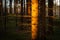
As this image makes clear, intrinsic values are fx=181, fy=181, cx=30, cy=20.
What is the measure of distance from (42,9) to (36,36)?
211 cm

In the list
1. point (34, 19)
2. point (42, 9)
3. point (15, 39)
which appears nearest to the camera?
point (34, 19)

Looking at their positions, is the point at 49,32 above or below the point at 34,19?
below

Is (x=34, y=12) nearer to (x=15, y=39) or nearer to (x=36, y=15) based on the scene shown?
(x=36, y=15)

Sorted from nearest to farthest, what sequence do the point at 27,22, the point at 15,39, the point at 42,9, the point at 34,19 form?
the point at 34,19 < the point at 42,9 < the point at 15,39 < the point at 27,22

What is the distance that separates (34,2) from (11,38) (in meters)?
3.44

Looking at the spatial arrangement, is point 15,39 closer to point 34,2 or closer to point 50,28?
point 50,28

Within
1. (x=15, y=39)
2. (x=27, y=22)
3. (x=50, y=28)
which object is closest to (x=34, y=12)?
(x=15, y=39)

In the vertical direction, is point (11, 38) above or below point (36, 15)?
below

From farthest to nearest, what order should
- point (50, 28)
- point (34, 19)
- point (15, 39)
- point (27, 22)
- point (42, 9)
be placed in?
point (27, 22), point (50, 28), point (15, 39), point (42, 9), point (34, 19)

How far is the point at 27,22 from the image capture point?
12586 mm

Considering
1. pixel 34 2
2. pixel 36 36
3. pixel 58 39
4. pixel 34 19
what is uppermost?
pixel 34 2

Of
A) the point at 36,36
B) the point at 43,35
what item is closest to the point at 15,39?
the point at 43,35

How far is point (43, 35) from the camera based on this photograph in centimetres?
710

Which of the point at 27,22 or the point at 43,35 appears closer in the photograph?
the point at 43,35
